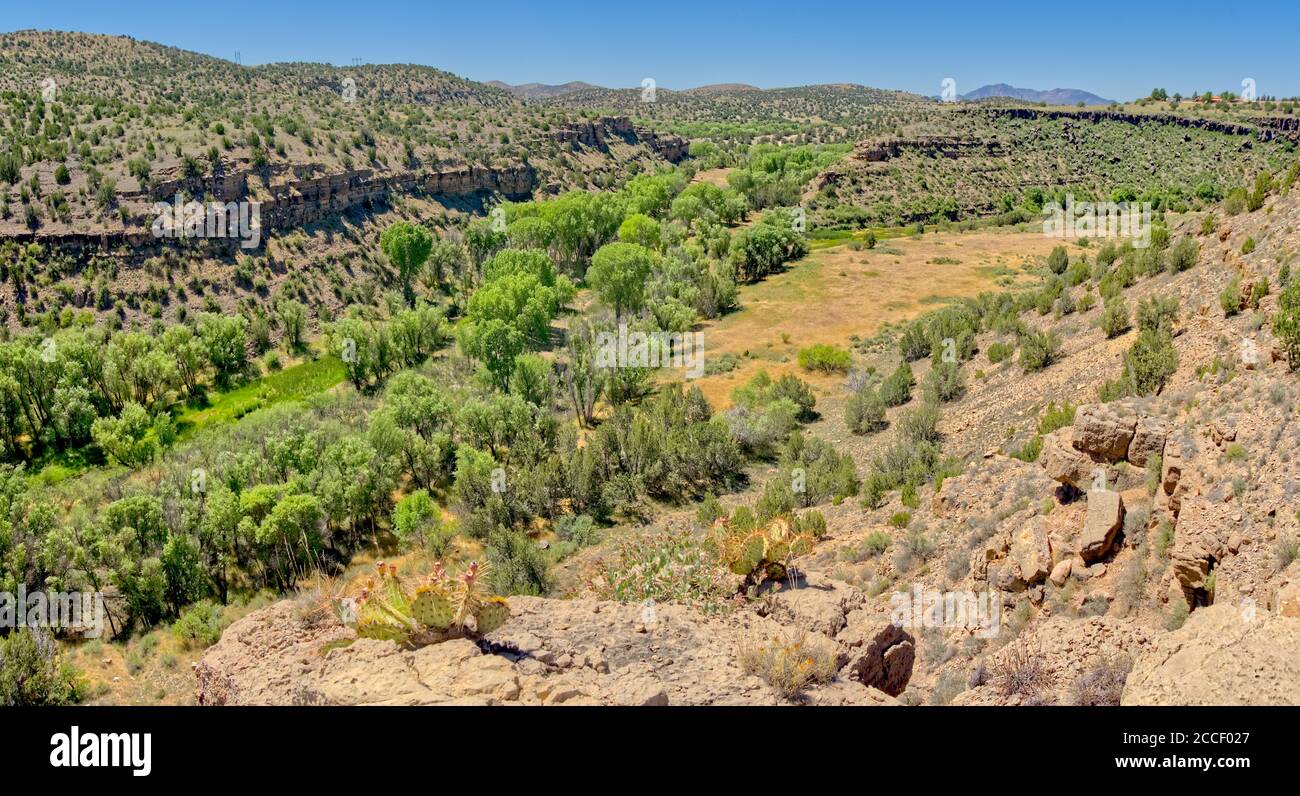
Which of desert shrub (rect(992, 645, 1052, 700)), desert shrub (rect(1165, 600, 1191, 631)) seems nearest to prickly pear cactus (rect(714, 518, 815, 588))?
desert shrub (rect(992, 645, 1052, 700))

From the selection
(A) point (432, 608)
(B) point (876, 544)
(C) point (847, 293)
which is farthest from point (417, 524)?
(C) point (847, 293)

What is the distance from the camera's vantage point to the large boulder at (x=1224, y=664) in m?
6.17

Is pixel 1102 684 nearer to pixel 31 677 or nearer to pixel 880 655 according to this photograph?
pixel 880 655

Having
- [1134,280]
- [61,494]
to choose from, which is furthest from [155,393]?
[1134,280]

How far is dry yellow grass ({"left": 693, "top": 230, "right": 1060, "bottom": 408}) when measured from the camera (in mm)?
42531

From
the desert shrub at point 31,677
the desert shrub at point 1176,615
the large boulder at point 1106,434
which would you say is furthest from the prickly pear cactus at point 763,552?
the desert shrub at point 31,677

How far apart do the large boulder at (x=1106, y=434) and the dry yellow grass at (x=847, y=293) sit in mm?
21591

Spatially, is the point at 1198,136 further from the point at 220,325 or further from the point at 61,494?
the point at 61,494

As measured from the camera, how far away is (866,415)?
27125mm

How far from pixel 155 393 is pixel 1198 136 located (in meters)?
106

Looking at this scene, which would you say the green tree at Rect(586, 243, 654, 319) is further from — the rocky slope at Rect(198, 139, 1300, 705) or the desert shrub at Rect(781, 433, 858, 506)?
the rocky slope at Rect(198, 139, 1300, 705)

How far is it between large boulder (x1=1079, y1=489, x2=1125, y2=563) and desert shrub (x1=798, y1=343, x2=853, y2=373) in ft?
84.1

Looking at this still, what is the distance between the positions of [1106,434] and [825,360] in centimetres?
2430

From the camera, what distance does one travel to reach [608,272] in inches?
1865
